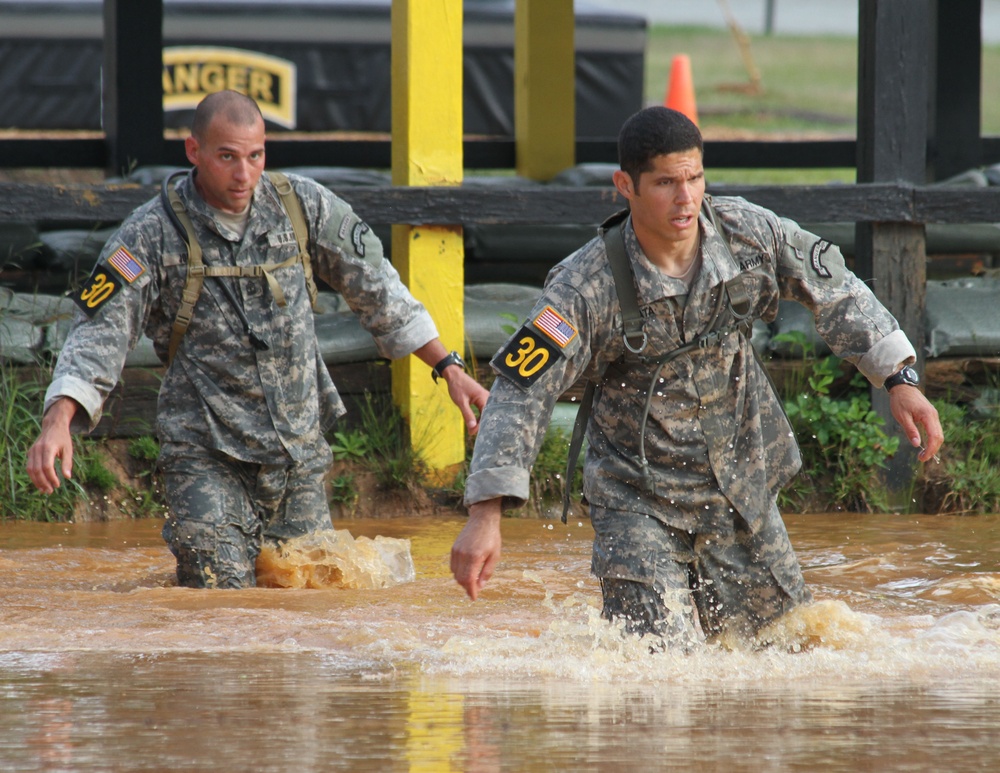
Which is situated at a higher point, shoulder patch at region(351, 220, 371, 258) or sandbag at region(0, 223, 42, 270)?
sandbag at region(0, 223, 42, 270)

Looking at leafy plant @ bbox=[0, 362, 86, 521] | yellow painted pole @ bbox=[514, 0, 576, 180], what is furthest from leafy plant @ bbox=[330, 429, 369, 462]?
yellow painted pole @ bbox=[514, 0, 576, 180]

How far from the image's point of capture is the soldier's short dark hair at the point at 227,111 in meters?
5.02

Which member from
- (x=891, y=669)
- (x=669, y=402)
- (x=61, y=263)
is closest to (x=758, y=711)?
(x=891, y=669)

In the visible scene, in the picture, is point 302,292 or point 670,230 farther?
point 302,292

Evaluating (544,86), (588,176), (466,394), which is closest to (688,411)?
(466,394)

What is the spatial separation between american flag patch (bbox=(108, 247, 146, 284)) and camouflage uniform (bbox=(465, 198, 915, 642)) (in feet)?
5.32

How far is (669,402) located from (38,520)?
11.9 feet

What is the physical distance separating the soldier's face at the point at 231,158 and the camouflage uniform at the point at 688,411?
1.45 meters

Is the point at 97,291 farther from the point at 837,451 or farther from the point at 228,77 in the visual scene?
the point at 228,77

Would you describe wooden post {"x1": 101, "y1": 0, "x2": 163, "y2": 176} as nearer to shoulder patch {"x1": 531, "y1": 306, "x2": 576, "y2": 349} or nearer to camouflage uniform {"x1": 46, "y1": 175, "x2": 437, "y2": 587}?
camouflage uniform {"x1": 46, "y1": 175, "x2": 437, "y2": 587}

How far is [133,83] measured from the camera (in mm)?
9523

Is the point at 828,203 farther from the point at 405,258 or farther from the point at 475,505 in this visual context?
the point at 475,505

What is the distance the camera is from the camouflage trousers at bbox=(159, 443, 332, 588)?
5.16 metres

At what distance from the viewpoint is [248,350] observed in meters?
5.20
